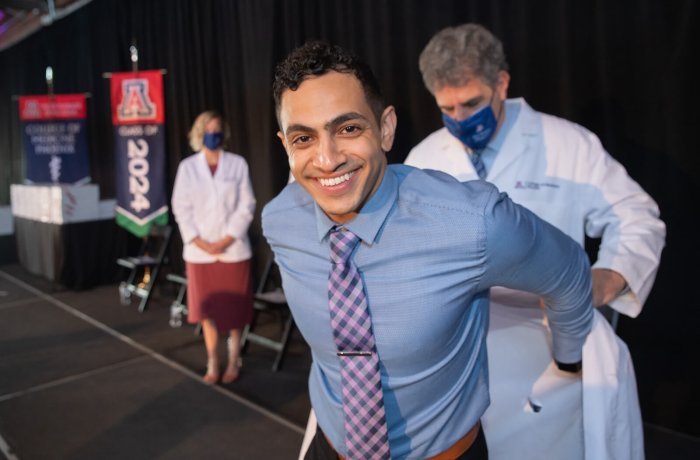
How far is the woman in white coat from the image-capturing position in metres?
3.39

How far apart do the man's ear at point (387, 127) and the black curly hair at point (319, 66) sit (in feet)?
0.18

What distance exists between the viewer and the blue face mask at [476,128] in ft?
5.06

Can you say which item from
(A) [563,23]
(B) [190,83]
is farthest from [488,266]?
(B) [190,83]

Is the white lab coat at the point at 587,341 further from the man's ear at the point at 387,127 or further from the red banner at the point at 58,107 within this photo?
the red banner at the point at 58,107

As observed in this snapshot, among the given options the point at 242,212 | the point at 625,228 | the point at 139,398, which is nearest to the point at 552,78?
the point at 625,228

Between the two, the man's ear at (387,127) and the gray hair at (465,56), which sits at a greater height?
the gray hair at (465,56)

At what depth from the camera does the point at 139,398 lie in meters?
3.21

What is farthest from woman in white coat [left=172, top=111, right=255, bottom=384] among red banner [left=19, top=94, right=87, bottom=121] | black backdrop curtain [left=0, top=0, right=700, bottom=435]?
red banner [left=19, top=94, right=87, bottom=121]

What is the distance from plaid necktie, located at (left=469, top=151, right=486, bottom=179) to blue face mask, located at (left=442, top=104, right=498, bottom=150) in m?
0.03

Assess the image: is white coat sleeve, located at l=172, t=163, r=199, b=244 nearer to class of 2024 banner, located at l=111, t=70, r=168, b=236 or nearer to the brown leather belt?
class of 2024 banner, located at l=111, t=70, r=168, b=236

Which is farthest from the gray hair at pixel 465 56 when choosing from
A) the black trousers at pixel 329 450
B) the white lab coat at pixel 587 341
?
the black trousers at pixel 329 450

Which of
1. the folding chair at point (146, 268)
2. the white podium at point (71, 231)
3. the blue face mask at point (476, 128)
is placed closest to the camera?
the blue face mask at point (476, 128)

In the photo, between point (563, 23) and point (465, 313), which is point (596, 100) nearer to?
point (563, 23)

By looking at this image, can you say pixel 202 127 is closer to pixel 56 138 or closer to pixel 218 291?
pixel 218 291
